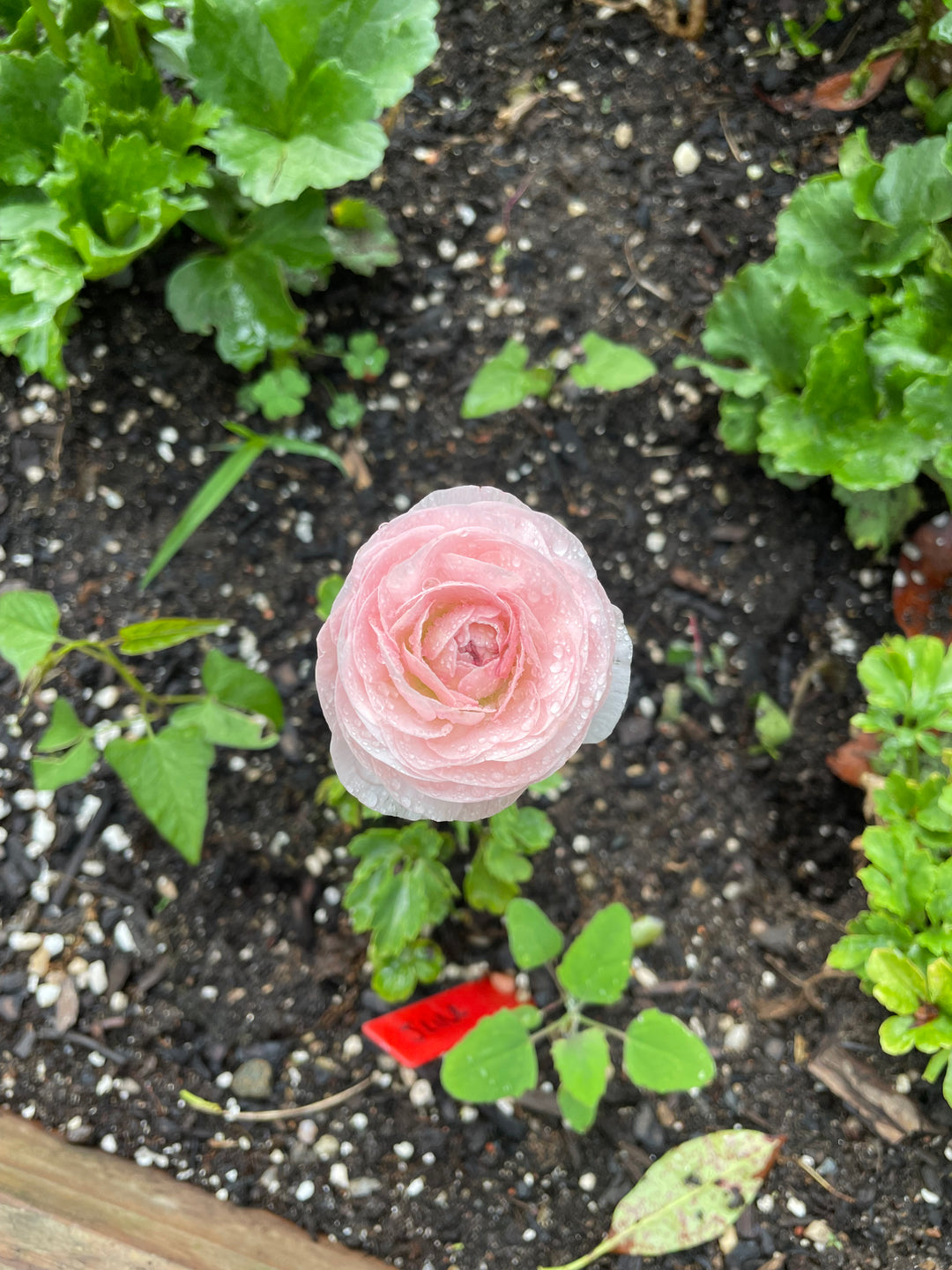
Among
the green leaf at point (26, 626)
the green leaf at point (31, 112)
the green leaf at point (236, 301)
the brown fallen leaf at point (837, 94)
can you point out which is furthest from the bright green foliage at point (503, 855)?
the brown fallen leaf at point (837, 94)

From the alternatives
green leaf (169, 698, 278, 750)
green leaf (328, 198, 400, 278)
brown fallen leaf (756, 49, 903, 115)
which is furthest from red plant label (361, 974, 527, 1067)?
brown fallen leaf (756, 49, 903, 115)

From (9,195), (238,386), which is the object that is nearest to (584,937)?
(238,386)

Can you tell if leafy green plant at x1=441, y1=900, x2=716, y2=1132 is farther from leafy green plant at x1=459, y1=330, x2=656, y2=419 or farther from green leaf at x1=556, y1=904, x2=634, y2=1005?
leafy green plant at x1=459, y1=330, x2=656, y2=419

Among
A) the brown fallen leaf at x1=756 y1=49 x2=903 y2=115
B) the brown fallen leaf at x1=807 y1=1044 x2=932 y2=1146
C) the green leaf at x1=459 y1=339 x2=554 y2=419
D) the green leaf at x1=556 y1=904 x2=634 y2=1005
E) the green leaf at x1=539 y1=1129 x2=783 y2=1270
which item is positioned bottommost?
the green leaf at x1=539 y1=1129 x2=783 y2=1270

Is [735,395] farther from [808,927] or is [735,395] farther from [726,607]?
[808,927]

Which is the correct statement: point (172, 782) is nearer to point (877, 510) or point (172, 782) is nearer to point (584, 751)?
point (584, 751)

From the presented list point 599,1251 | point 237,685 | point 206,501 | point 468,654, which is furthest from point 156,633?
point 599,1251
